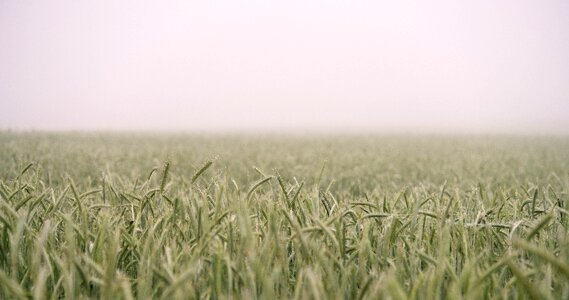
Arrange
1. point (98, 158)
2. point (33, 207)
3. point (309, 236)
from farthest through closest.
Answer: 1. point (98, 158)
2. point (33, 207)
3. point (309, 236)

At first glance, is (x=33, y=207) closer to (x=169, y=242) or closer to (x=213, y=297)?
(x=169, y=242)

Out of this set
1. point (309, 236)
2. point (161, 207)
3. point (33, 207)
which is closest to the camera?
point (309, 236)

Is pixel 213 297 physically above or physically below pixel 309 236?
below

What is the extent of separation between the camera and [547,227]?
2072 mm

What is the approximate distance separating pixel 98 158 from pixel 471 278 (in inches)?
305

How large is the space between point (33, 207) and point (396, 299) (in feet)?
5.40

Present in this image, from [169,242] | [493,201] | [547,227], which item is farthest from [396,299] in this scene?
[493,201]

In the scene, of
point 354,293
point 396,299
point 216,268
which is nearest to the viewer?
point 396,299

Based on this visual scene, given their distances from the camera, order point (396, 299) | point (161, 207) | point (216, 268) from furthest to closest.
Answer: point (161, 207)
point (216, 268)
point (396, 299)

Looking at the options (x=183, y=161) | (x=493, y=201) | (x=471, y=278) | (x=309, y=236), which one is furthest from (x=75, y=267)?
(x=183, y=161)

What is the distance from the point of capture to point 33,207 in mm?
1742

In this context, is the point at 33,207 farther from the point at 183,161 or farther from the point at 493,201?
the point at 183,161

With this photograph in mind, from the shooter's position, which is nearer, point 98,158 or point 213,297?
point 213,297

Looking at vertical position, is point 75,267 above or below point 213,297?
above
